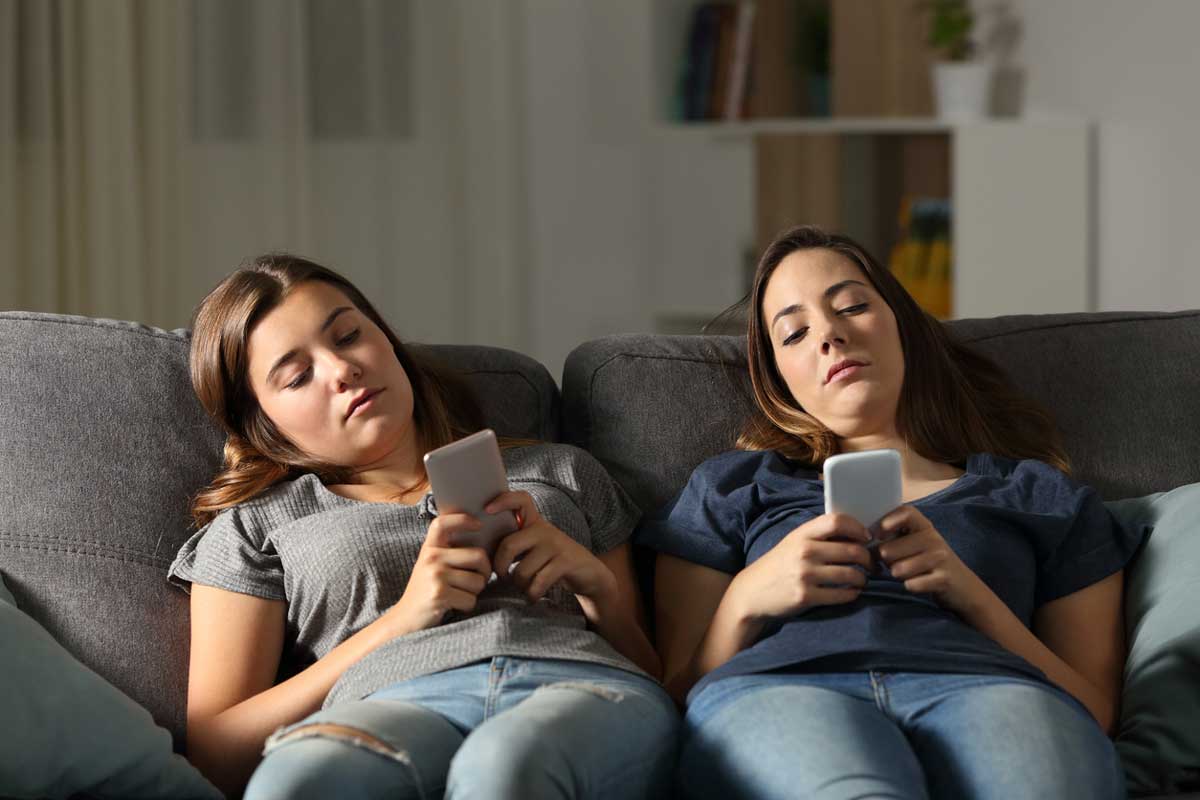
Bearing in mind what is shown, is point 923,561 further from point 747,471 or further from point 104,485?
point 104,485

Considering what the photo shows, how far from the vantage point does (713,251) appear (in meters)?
4.73

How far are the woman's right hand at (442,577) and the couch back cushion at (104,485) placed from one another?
0.33 metres

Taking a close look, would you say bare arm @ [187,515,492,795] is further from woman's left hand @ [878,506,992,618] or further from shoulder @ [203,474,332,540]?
woman's left hand @ [878,506,992,618]

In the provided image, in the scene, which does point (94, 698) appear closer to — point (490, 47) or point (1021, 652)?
point (1021, 652)

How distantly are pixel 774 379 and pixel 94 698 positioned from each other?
911 mm

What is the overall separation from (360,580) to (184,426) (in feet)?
1.08

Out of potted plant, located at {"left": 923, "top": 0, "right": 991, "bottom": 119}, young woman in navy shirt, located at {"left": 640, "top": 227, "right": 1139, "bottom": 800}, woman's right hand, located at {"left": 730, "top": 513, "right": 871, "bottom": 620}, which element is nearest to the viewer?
young woman in navy shirt, located at {"left": 640, "top": 227, "right": 1139, "bottom": 800}

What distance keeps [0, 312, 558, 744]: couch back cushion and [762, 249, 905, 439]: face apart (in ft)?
2.33

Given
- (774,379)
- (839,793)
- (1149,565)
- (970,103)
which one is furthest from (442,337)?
(839,793)

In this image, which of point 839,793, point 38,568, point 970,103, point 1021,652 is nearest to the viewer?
point 839,793

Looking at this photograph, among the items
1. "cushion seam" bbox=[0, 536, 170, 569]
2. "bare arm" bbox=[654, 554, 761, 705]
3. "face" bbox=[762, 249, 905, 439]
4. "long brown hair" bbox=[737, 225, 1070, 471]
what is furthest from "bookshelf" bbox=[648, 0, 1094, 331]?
"cushion seam" bbox=[0, 536, 170, 569]

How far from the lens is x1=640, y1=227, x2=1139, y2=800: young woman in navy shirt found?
1414mm

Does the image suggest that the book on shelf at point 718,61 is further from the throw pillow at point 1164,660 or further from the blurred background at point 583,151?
the throw pillow at point 1164,660

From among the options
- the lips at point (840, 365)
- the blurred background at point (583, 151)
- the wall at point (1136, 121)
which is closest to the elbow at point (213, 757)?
the lips at point (840, 365)
